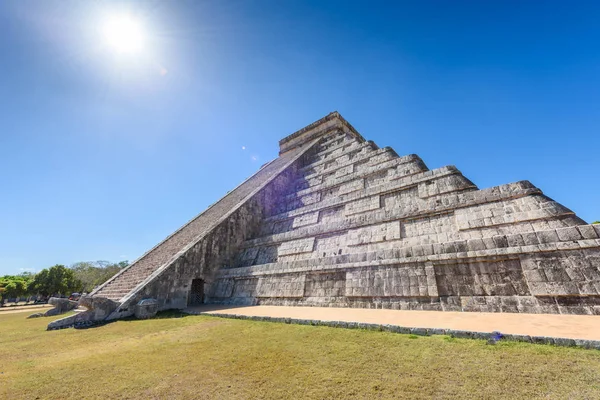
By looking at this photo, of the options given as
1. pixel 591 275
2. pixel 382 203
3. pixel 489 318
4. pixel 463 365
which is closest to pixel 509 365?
pixel 463 365

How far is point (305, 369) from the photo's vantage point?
3193 mm

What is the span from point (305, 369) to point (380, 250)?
466cm

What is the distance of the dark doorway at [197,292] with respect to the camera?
10.6m

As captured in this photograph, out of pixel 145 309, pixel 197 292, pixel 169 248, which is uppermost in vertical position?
pixel 169 248

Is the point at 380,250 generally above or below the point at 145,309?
above

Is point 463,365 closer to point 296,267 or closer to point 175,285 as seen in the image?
point 296,267

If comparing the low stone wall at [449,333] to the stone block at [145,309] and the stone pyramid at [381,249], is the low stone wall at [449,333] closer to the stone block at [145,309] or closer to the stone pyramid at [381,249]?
the stone pyramid at [381,249]

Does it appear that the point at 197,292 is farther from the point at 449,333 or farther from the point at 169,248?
the point at 449,333

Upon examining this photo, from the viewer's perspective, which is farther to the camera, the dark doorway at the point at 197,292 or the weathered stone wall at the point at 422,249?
the dark doorway at the point at 197,292

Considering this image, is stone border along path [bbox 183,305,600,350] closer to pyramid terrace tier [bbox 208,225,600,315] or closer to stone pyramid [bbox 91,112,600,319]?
pyramid terrace tier [bbox 208,225,600,315]

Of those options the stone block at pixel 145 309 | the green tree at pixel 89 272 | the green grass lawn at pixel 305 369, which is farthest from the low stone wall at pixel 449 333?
the green tree at pixel 89 272

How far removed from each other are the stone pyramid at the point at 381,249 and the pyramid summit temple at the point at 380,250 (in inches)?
1.0

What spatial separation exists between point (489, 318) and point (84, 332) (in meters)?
8.55

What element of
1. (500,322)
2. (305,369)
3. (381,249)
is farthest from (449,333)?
(381,249)
